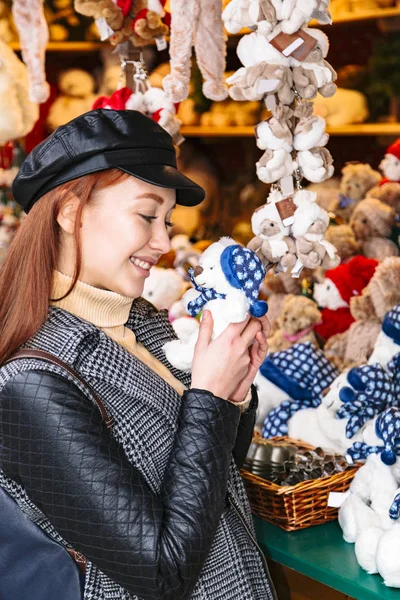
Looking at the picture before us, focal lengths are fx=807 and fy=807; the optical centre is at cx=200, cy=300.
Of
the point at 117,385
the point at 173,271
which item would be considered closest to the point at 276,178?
the point at 117,385

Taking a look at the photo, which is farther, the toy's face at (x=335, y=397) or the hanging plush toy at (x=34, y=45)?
the hanging plush toy at (x=34, y=45)

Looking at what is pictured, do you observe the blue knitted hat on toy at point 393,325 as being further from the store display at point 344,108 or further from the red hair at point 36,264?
the store display at point 344,108

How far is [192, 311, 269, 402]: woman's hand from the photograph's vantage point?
3.83 feet

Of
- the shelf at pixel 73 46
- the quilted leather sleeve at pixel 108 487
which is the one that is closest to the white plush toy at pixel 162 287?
the quilted leather sleeve at pixel 108 487

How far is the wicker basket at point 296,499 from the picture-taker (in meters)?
1.58

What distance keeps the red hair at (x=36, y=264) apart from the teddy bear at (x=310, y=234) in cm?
48

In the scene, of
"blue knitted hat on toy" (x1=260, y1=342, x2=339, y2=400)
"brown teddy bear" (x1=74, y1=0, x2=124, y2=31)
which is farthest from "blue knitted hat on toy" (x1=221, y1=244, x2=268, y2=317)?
"brown teddy bear" (x1=74, y1=0, x2=124, y2=31)

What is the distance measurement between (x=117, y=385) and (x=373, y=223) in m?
1.81

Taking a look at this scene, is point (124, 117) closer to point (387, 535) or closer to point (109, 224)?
point (109, 224)

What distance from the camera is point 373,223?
279 cm

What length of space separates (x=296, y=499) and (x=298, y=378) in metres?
0.55

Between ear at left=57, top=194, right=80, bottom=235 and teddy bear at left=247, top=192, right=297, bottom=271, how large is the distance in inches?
18.9

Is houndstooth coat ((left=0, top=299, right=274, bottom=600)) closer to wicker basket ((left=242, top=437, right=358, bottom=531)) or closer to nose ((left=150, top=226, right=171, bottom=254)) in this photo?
nose ((left=150, top=226, right=171, bottom=254))

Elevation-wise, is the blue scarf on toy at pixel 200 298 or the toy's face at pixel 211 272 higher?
the toy's face at pixel 211 272
